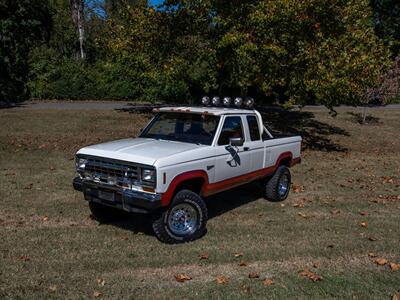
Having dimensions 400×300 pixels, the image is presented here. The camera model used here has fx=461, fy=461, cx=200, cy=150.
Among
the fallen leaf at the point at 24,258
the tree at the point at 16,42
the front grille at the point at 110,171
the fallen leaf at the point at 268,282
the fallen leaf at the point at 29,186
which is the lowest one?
the fallen leaf at the point at 268,282

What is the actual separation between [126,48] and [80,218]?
12.2 meters

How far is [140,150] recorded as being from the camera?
656cm

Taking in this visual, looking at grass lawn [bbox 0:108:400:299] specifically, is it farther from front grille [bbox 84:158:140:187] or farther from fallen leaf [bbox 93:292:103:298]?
front grille [bbox 84:158:140:187]

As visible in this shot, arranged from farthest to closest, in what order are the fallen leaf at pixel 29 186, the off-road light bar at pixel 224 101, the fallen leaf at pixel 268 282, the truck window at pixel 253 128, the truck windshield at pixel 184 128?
the fallen leaf at pixel 29 186 < the off-road light bar at pixel 224 101 < the truck window at pixel 253 128 < the truck windshield at pixel 184 128 < the fallen leaf at pixel 268 282

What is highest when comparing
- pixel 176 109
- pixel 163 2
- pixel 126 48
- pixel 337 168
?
pixel 163 2

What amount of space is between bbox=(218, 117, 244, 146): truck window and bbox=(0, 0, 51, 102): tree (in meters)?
26.0

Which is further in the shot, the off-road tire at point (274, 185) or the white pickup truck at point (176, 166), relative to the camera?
the off-road tire at point (274, 185)

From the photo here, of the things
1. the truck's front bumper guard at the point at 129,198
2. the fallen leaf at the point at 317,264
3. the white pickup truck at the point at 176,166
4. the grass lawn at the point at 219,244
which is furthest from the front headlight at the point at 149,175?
the fallen leaf at the point at 317,264

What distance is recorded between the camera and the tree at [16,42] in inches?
1212

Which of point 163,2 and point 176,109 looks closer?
point 176,109

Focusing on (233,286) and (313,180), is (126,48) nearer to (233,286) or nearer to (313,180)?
(313,180)

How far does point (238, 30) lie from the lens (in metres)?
15.4

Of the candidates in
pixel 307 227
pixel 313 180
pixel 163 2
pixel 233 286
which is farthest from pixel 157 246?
pixel 163 2

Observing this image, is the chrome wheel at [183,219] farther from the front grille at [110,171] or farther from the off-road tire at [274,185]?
the off-road tire at [274,185]
